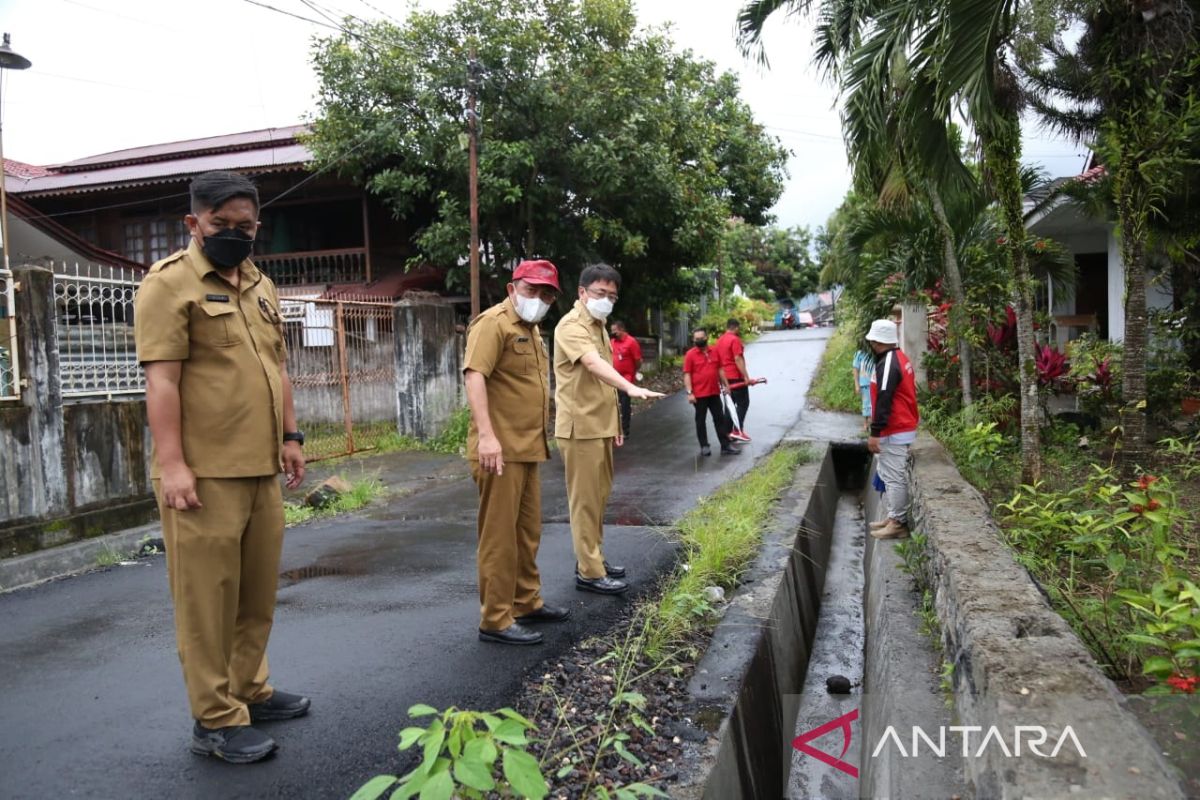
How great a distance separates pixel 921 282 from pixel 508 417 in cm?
769

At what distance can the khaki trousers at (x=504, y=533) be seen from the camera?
3.92 metres

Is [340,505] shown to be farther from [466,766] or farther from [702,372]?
[466,766]

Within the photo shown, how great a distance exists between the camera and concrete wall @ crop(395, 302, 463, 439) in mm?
11617

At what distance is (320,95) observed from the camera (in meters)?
13.0

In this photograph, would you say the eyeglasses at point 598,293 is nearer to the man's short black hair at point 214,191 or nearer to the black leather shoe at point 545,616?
the black leather shoe at point 545,616

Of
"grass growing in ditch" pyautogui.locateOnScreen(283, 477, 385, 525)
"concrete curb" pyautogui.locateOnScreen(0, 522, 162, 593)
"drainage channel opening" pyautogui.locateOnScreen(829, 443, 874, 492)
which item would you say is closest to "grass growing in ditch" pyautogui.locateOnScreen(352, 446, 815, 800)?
"grass growing in ditch" pyautogui.locateOnScreen(283, 477, 385, 525)

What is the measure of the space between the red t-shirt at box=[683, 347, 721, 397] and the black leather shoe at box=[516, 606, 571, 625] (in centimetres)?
621

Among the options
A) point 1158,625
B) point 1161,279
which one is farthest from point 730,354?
point 1158,625

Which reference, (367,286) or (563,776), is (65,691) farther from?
(367,286)

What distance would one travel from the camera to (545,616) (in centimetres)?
437

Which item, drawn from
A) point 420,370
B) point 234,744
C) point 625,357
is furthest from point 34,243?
point 234,744

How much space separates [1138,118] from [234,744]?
Answer: 21.5ft

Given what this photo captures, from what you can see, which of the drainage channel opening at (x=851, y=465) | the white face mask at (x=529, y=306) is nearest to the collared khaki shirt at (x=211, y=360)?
the white face mask at (x=529, y=306)

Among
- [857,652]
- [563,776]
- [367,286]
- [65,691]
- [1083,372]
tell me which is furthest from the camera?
[367,286]
